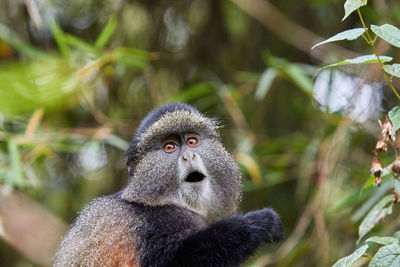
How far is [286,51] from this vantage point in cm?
631

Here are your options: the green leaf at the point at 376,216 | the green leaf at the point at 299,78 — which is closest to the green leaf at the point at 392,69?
the green leaf at the point at 376,216

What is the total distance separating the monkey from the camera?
2805 millimetres

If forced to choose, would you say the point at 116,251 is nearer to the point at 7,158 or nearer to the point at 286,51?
the point at 7,158

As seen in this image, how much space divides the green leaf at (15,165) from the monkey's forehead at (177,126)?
122 cm

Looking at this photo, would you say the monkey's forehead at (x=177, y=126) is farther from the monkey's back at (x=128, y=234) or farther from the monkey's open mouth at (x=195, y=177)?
the monkey's back at (x=128, y=234)

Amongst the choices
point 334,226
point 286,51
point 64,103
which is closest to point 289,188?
point 334,226

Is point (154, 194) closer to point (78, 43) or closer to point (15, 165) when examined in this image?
point (15, 165)

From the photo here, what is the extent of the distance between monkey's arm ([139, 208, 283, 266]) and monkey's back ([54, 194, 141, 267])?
0.14 metres

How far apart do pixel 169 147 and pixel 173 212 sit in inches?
17.5

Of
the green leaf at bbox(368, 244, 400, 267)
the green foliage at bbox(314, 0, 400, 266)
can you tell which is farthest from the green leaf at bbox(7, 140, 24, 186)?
the green leaf at bbox(368, 244, 400, 267)

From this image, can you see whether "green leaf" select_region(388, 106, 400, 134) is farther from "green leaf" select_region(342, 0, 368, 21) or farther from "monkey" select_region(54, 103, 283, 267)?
"monkey" select_region(54, 103, 283, 267)

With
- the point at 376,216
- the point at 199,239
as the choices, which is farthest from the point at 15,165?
the point at 376,216

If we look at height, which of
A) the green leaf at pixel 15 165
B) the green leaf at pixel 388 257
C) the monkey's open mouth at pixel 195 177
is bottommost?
the green leaf at pixel 388 257

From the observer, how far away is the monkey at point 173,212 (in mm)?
2805
